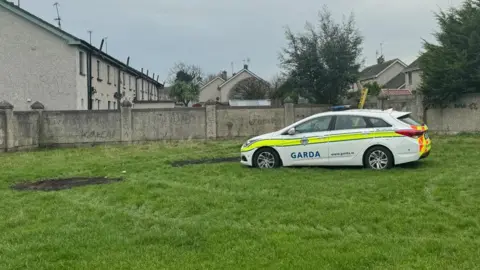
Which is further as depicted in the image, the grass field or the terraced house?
the terraced house

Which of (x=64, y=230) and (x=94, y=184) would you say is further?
(x=94, y=184)

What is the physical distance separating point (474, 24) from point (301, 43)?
37.7 ft

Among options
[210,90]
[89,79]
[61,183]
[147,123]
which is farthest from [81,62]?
[210,90]

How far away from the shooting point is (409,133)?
1183 cm

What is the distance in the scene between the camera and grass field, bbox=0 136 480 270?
17.1 feet

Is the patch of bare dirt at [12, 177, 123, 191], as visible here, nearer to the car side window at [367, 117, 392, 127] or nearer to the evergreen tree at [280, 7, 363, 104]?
the car side window at [367, 117, 392, 127]

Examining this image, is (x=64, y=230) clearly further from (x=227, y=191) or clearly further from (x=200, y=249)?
(x=227, y=191)

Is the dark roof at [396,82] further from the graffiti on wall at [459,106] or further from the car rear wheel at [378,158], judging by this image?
the car rear wheel at [378,158]

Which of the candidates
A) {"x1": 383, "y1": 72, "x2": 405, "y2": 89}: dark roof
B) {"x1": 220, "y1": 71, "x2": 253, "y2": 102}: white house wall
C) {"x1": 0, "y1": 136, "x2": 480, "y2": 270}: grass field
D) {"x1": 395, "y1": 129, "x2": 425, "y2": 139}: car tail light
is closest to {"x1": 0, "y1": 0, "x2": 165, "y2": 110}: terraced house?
{"x1": 0, "y1": 136, "x2": 480, "y2": 270}: grass field

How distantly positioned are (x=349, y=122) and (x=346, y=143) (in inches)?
22.0

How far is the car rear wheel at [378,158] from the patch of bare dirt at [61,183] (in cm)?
597

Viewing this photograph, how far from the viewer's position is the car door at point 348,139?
12.1 m

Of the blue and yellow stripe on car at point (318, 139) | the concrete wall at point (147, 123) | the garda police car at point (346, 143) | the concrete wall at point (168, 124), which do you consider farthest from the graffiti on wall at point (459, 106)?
the blue and yellow stripe on car at point (318, 139)

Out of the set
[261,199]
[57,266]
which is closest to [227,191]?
[261,199]
